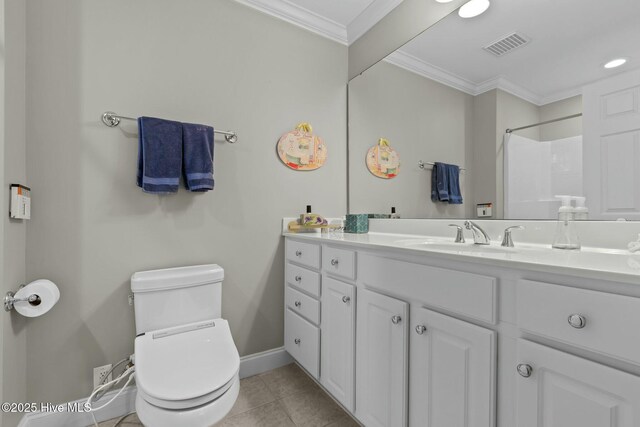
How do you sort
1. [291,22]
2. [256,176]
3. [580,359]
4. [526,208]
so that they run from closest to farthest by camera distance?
[580,359]
[526,208]
[256,176]
[291,22]

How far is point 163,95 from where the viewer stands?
1606mm

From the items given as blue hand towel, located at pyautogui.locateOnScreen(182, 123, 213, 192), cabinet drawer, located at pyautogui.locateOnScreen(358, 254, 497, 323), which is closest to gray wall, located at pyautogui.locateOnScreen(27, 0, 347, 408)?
blue hand towel, located at pyautogui.locateOnScreen(182, 123, 213, 192)

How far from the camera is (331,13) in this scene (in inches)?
81.3

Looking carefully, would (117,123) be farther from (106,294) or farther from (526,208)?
(526,208)

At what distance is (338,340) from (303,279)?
43 centimetres

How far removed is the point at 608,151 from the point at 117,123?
2143 millimetres

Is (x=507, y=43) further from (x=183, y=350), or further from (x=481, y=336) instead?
(x=183, y=350)

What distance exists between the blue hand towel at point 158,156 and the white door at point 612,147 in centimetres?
184

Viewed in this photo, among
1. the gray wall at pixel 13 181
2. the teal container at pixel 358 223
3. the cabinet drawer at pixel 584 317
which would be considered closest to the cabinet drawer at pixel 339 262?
the teal container at pixel 358 223

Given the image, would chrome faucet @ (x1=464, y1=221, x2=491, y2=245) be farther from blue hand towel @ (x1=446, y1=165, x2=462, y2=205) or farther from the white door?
the white door

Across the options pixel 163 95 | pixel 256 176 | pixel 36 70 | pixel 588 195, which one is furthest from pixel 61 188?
pixel 588 195

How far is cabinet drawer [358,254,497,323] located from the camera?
0.82 m

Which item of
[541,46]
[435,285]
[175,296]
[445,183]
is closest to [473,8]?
[541,46]

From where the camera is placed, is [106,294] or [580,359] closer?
[580,359]
